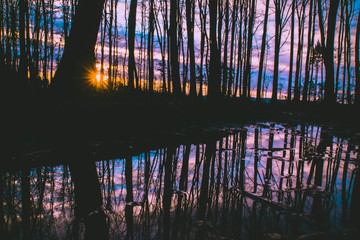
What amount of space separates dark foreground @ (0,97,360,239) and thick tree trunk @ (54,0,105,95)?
1.84 meters

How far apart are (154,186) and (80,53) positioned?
534 centimetres

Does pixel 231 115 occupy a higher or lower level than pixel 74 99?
lower

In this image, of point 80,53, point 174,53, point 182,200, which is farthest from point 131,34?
point 182,200

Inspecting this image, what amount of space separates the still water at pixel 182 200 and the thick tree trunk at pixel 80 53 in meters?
3.68

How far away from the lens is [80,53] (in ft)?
19.5

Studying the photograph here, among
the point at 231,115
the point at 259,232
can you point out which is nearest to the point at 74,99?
the point at 259,232

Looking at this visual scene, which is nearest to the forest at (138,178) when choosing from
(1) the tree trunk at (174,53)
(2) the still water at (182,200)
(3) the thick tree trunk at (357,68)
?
(2) the still water at (182,200)

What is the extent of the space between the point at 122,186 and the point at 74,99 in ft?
14.4

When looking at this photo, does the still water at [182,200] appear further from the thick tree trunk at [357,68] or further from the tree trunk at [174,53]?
the thick tree trunk at [357,68]

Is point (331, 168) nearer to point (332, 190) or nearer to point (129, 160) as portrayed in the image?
point (332, 190)

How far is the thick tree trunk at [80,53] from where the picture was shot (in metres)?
5.61

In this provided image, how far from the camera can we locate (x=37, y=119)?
3627 millimetres

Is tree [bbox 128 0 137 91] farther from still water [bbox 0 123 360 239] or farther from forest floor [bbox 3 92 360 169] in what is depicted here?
still water [bbox 0 123 360 239]

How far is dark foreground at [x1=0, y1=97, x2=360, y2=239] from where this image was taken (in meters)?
1.37
